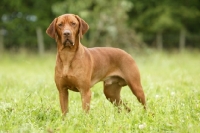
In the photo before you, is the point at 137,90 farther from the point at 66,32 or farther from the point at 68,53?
the point at 66,32

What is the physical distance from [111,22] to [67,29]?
12.8 metres

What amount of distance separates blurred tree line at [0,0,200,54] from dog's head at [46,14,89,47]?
11.8m

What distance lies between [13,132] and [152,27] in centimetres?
2227

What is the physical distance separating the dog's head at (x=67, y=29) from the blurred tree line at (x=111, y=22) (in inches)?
466

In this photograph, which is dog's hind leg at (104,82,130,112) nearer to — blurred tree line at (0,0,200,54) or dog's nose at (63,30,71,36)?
dog's nose at (63,30,71,36)

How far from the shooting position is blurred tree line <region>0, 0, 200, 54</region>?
18219mm

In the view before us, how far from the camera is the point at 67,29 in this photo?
17.7ft

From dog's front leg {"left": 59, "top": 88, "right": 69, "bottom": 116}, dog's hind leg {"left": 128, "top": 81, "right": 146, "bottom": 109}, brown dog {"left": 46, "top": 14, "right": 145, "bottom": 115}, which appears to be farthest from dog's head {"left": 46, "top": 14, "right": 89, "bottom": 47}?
dog's hind leg {"left": 128, "top": 81, "right": 146, "bottom": 109}

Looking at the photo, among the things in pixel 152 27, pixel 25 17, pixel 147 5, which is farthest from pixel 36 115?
pixel 147 5

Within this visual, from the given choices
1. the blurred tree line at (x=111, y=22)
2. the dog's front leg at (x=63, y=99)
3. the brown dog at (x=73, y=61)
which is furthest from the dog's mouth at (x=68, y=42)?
the blurred tree line at (x=111, y=22)

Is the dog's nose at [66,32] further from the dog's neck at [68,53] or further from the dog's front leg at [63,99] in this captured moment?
the dog's front leg at [63,99]

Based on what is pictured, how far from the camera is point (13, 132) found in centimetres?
441

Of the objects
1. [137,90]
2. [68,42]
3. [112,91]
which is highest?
[68,42]

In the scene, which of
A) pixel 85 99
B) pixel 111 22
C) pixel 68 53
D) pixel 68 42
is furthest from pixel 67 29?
pixel 111 22
